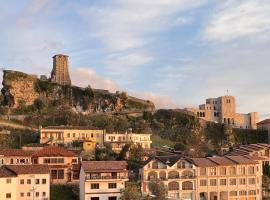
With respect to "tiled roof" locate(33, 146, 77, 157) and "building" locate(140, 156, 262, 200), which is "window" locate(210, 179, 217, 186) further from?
"tiled roof" locate(33, 146, 77, 157)

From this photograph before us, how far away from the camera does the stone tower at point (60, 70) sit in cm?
12245

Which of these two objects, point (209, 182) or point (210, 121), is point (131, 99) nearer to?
point (210, 121)

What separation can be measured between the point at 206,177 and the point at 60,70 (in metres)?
66.8

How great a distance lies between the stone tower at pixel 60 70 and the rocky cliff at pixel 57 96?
25.6ft

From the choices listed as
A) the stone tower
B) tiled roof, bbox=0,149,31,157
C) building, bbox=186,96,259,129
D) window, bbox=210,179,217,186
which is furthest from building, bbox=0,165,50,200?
building, bbox=186,96,259,129

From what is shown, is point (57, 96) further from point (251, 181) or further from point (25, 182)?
point (251, 181)

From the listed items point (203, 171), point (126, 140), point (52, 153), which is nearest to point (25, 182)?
point (52, 153)

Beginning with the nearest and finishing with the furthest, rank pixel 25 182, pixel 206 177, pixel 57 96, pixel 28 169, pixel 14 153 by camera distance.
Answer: pixel 25 182
pixel 28 169
pixel 14 153
pixel 206 177
pixel 57 96

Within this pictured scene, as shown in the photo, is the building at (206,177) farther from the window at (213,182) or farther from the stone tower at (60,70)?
the stone tower at (60,70)

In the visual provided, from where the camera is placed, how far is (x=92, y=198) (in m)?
57.9

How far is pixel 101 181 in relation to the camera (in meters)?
58.5

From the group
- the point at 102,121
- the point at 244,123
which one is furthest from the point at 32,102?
the point at 244,123

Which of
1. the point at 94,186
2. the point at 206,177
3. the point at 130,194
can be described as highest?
the point at 206,177

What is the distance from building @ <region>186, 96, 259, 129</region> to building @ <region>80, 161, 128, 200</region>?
62416 millimetres
